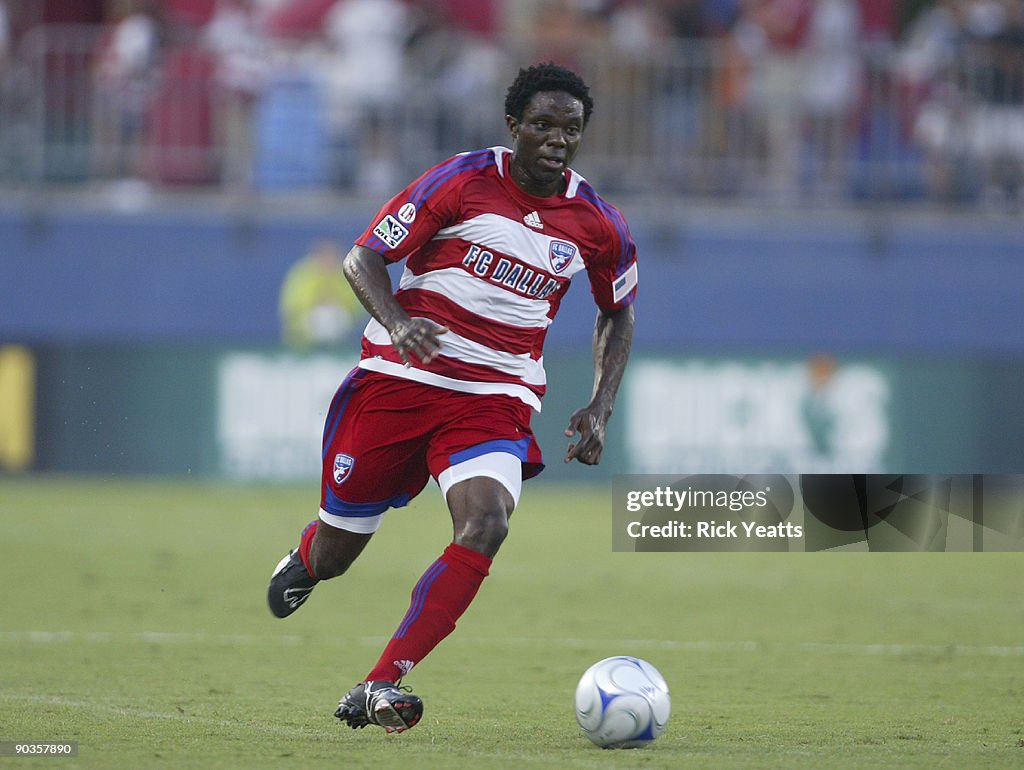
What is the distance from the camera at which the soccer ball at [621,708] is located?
5805 mm

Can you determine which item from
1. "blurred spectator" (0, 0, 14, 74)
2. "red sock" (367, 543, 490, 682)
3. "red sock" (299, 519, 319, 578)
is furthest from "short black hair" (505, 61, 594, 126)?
"blurred spectator" (0, 0, 14, 74)

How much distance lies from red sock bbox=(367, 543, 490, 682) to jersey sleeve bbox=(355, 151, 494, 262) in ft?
3.81

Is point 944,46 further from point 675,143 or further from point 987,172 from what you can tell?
point 675,143

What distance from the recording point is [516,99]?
21.3ft

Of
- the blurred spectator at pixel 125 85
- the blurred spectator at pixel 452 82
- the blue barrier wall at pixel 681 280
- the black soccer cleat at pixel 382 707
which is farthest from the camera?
the blue barrier wall at pixel 681 280

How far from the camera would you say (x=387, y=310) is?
20.0 ft

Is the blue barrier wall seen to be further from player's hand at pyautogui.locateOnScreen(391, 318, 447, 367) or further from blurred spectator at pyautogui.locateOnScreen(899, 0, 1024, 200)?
player's hand at pyautogui.locateOnScreen(391, 318, 447, 367)

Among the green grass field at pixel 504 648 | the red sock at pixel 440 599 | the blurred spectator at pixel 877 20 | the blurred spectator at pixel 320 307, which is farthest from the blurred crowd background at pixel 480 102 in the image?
the red sock at pixel 440 599

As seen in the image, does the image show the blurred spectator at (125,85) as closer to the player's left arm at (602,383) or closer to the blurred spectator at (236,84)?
the blurred spectator at (236,84)

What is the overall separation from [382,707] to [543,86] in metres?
2.36

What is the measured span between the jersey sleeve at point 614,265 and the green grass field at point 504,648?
64.3 inches

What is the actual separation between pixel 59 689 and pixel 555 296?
2513mm

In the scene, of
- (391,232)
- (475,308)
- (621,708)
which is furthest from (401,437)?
(621,708)

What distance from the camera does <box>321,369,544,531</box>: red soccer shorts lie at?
636cm
